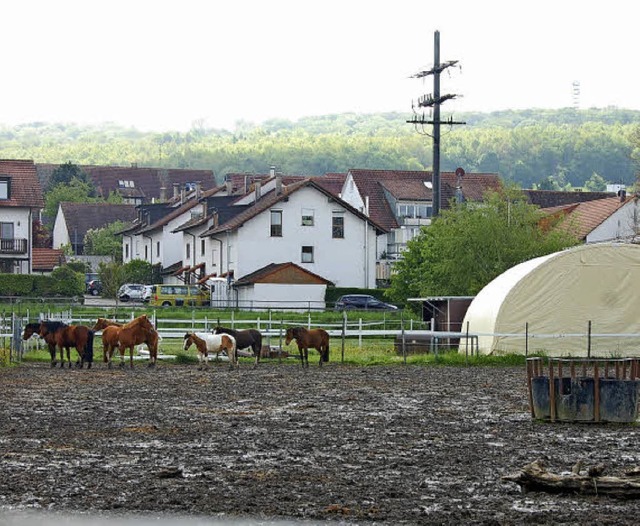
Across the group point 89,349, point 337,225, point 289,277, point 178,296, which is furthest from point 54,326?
point 337,225

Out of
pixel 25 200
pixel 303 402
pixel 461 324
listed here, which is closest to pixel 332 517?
pixel 303 402

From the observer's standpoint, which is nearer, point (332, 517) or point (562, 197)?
point (332, 517)

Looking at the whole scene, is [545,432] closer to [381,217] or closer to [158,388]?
[158,388]

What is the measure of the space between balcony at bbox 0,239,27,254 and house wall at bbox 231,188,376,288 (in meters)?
11.7

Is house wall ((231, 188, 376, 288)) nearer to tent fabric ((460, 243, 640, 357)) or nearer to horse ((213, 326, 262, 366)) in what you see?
tent fabric ((460, 243, 640, 357))

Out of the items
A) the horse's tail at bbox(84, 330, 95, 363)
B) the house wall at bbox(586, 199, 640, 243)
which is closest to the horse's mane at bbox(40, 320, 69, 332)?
the horse's tail at bbox(84, 330, 95, 363)

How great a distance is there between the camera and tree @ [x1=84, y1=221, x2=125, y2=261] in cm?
11762

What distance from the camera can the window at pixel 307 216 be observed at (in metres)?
76.9

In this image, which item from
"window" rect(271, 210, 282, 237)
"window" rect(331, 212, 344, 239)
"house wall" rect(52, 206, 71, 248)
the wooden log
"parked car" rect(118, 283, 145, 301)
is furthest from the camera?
"house wall" rect(52, 206, 71, 248)

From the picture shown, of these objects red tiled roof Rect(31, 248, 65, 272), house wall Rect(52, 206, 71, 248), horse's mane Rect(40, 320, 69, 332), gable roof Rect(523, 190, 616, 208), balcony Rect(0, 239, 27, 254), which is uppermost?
gable roof Rect(523, 190, 616, 208)

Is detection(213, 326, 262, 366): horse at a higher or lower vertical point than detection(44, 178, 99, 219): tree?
lower

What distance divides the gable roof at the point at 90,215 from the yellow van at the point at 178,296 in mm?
53739

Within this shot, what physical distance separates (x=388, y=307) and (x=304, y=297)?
4.55m

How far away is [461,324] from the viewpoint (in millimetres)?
46125
